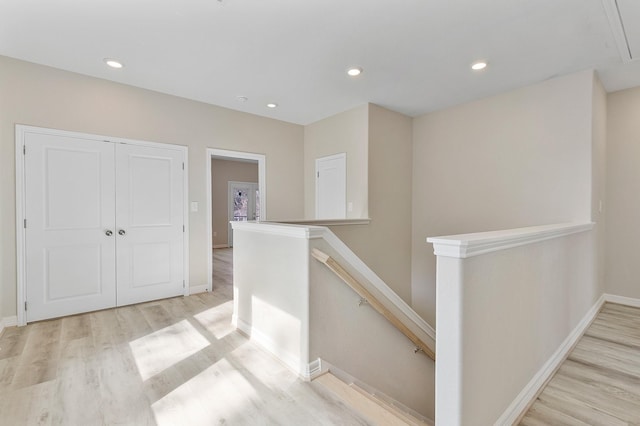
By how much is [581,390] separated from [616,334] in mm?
1377

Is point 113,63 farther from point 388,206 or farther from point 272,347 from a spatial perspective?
point 388,206

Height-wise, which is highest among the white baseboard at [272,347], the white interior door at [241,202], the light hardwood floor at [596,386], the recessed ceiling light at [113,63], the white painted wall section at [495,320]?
the recessed ceiling light at [113,63]

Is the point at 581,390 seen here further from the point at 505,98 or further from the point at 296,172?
the point at 296,172

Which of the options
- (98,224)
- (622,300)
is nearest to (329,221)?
(98,224)

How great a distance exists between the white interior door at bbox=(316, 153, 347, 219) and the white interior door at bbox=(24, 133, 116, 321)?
2.92m

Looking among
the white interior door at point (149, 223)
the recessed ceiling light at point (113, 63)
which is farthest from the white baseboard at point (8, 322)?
the recessed ceiling light at point (113, 63)

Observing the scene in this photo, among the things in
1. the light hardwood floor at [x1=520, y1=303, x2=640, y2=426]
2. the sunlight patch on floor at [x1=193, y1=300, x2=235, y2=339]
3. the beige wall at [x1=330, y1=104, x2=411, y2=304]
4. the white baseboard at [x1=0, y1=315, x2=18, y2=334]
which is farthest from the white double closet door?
the light hardwood floor at [x1=520, y1=303, x2=640, y2=426]

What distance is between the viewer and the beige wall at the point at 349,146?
4.17 meters

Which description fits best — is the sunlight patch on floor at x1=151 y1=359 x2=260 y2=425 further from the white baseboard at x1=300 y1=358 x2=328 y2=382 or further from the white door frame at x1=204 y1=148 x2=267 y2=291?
the white door frame at x1=204 y1=148 x2=267 y2=291

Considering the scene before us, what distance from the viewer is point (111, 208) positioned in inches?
136

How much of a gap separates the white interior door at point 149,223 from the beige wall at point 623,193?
5.67 meters

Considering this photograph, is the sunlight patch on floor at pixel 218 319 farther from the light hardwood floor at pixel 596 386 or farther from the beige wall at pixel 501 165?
the beige wall at pixel 501 165

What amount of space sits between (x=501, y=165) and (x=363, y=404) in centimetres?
345

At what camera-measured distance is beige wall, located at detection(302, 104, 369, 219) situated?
4172mm
